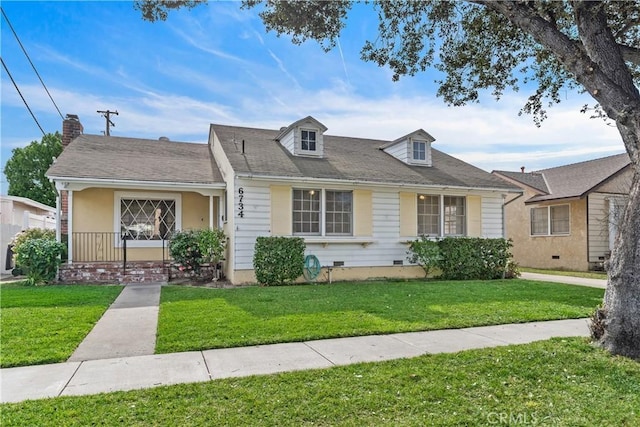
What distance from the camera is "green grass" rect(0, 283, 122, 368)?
4.54m

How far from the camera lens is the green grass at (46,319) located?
454 cm

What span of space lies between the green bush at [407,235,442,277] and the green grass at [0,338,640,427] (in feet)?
26.1

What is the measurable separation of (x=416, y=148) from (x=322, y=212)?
16.4 ft

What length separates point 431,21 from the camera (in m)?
8.53

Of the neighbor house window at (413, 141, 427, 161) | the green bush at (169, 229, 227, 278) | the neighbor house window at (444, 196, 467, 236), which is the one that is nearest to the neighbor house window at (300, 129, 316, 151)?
the neighbor house window at (413, 141, 427, 161)

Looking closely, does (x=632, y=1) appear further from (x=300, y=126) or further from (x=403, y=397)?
(x=300, y=126)

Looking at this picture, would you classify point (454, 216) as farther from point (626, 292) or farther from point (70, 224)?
point (70, 224)

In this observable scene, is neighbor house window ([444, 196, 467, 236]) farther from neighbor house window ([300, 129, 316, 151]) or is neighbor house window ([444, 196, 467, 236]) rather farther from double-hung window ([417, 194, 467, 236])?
neighbor house window ([300, 129, 316, 151])

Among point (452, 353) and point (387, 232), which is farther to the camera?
point (387, 232)

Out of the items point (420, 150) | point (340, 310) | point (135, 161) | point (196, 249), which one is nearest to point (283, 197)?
point (196, 249)

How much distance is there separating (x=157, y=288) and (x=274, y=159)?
504 centimetres

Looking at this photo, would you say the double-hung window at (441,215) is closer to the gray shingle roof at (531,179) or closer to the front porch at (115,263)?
the front porch at (115,263)

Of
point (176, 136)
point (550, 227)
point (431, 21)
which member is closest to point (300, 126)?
point (431, 21)

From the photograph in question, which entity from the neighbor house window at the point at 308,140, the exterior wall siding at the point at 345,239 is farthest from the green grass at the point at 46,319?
the neighbor house window at the point at 308,140
